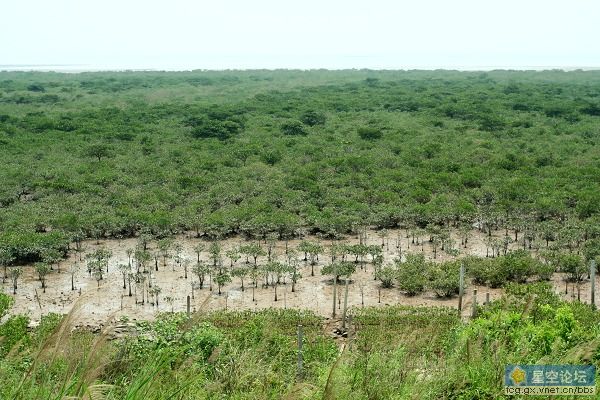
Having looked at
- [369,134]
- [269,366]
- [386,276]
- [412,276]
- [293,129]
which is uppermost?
[293,129]

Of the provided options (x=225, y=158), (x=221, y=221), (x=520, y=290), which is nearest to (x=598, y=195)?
(x=520, y=290)

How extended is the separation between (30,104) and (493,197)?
65.0 m

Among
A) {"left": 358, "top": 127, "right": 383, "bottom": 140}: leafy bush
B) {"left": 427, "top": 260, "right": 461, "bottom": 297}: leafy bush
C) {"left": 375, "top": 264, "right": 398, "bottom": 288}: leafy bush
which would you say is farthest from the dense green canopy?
{"left": 427, "top": 260, "right": 461, "bottom": 297}: leafy bush

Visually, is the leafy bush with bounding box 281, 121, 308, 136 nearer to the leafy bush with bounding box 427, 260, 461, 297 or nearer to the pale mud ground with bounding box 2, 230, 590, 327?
the pale mud ground with bounding box 2, 230, 590, 327

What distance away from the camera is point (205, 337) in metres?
10.1

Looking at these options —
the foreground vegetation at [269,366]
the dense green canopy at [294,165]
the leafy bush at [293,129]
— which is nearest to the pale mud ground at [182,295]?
the dense green canopy at [294,165]

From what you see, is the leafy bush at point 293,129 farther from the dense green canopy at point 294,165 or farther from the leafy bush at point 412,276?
the leafy bush at point 412,276

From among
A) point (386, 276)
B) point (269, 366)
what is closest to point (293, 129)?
point (386, 276)

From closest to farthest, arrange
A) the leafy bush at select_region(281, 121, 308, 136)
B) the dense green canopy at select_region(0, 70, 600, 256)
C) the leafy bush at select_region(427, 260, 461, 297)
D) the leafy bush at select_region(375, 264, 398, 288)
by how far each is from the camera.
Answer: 1. the leafy bush at select_region(427, 260, 461, 297)
2. the leafy bush at select_region(375, 264, 398, 288)
3. the dense green canopy at select_region(0, 70, 600, 256)
4. the leafy bush at select_region(281, 121, 308, 136)

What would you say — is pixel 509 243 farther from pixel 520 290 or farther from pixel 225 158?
pixel 225 158

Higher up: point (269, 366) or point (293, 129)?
point (293, 129)

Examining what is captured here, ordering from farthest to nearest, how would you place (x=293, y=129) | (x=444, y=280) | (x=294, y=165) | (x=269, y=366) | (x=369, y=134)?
(x=293, y=129) → (x=369, y=134) → (x=294, y=165) → (x=444, y=280) → (x=269, y=366)

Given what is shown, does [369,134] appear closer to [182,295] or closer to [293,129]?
[293,129]

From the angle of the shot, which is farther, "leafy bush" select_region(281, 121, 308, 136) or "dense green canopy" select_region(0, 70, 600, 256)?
"leafy bush" select_region(281, 121, 308, 136)
